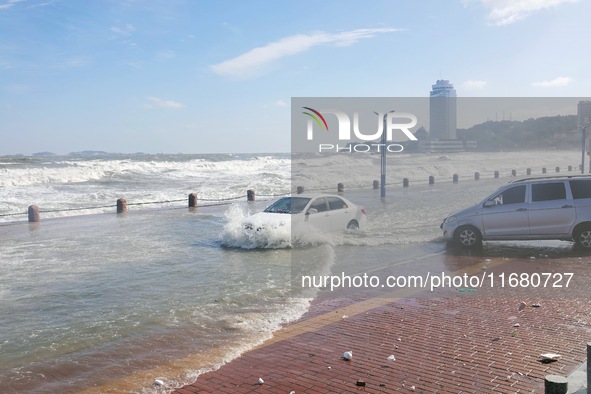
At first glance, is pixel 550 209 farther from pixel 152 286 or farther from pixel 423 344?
pixel 152 286

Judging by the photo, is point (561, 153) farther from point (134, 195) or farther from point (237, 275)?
point (237, 275)

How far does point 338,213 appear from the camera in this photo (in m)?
15.7

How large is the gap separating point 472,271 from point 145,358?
6.89m

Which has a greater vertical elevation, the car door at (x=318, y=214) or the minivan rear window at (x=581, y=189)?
the minivan rear window at (x=581, y=189)

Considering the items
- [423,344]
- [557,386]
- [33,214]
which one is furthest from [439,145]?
[557,386]

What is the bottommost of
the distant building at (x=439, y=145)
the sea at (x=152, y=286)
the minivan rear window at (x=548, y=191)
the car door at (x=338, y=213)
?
the sea at (x=152, y=286)

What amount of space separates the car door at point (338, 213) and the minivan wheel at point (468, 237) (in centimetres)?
342

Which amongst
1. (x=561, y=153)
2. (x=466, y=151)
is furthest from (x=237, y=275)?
(x=561, y=153)

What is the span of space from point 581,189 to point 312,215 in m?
6.46

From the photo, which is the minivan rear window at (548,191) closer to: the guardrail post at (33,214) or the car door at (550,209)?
the car door at (550,209)

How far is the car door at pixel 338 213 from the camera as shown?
15.5 meters

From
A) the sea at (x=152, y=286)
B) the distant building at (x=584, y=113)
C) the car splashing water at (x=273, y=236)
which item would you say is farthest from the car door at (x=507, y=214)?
the distant building at (x=584, y=113)

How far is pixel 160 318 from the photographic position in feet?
26.5

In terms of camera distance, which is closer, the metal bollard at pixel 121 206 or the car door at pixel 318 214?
the car door at pixel 318 214
